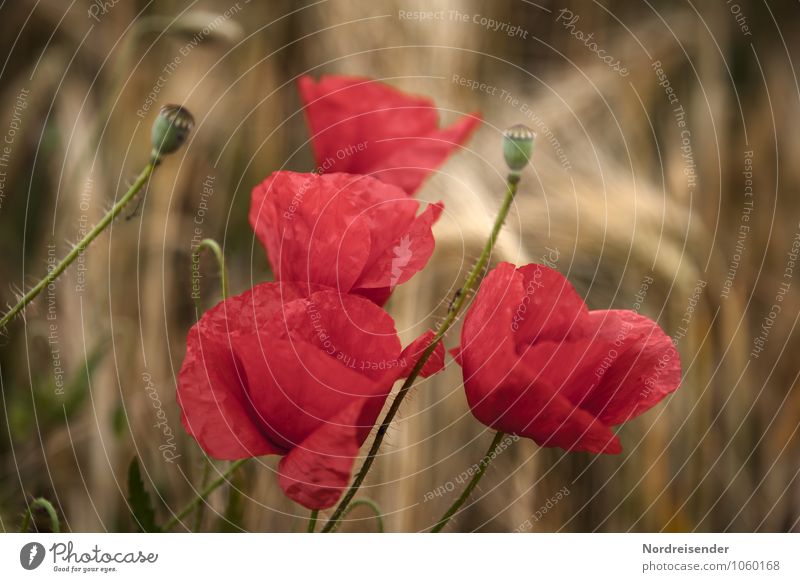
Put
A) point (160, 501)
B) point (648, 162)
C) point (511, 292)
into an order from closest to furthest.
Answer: point (511, 292), point (160, 501), point (648, 162)

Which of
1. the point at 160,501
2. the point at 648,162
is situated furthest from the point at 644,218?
the point at 160,501

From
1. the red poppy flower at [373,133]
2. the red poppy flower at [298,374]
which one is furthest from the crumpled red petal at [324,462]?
the red poppy flower at [373,133]

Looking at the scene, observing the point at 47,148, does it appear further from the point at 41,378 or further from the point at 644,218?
the point at 644,218
